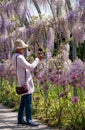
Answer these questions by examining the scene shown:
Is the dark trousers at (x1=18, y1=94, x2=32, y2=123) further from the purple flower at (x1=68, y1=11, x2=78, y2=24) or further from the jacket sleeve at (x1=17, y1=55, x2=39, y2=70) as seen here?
the purple flower at (x1=68, y1=11, x2=78, y2=24)

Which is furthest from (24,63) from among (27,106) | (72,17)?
(72,17)

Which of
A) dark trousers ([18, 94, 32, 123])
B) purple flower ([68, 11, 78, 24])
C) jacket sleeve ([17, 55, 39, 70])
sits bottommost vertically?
dark trousers ([18, 94, 32, 123])

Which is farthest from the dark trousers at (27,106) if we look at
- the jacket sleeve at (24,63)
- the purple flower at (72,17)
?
the purple flower at (72,17)

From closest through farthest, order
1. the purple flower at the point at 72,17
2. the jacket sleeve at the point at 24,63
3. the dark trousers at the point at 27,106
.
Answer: the jacket sleeve at the point at 24,63 < the dark trousers at the point at 27,106 < the purple flower at the point at 72,17

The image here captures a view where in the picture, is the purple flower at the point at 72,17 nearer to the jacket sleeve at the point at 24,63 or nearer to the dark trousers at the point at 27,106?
the jacket sleeve at the point at 24,63

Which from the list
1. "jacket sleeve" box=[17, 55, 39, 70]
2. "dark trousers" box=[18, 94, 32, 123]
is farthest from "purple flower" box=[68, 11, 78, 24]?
"dark trousers" box=[18, 94, 32, 123]

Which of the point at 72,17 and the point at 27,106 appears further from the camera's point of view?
the point at 72,17

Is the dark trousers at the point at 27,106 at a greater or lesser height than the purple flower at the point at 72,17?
lesser

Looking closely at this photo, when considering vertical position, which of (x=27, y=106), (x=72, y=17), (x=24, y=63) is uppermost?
(x=72, y=17)

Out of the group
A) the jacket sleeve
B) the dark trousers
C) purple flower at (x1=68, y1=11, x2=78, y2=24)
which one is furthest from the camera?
purple flower at (x1=68, y1=11, x2=78, y2=24)

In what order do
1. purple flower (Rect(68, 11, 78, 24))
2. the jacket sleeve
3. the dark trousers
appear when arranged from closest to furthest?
the jacket sleeve → the dark trousers → purple flower (Rect(68, 11, 78, 24))

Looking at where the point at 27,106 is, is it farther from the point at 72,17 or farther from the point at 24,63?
the point at 72,17

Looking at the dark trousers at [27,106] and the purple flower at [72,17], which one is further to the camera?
Result: the purple flower at [72,17]

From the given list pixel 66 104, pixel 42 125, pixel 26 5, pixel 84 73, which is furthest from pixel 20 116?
pixel 26 5
